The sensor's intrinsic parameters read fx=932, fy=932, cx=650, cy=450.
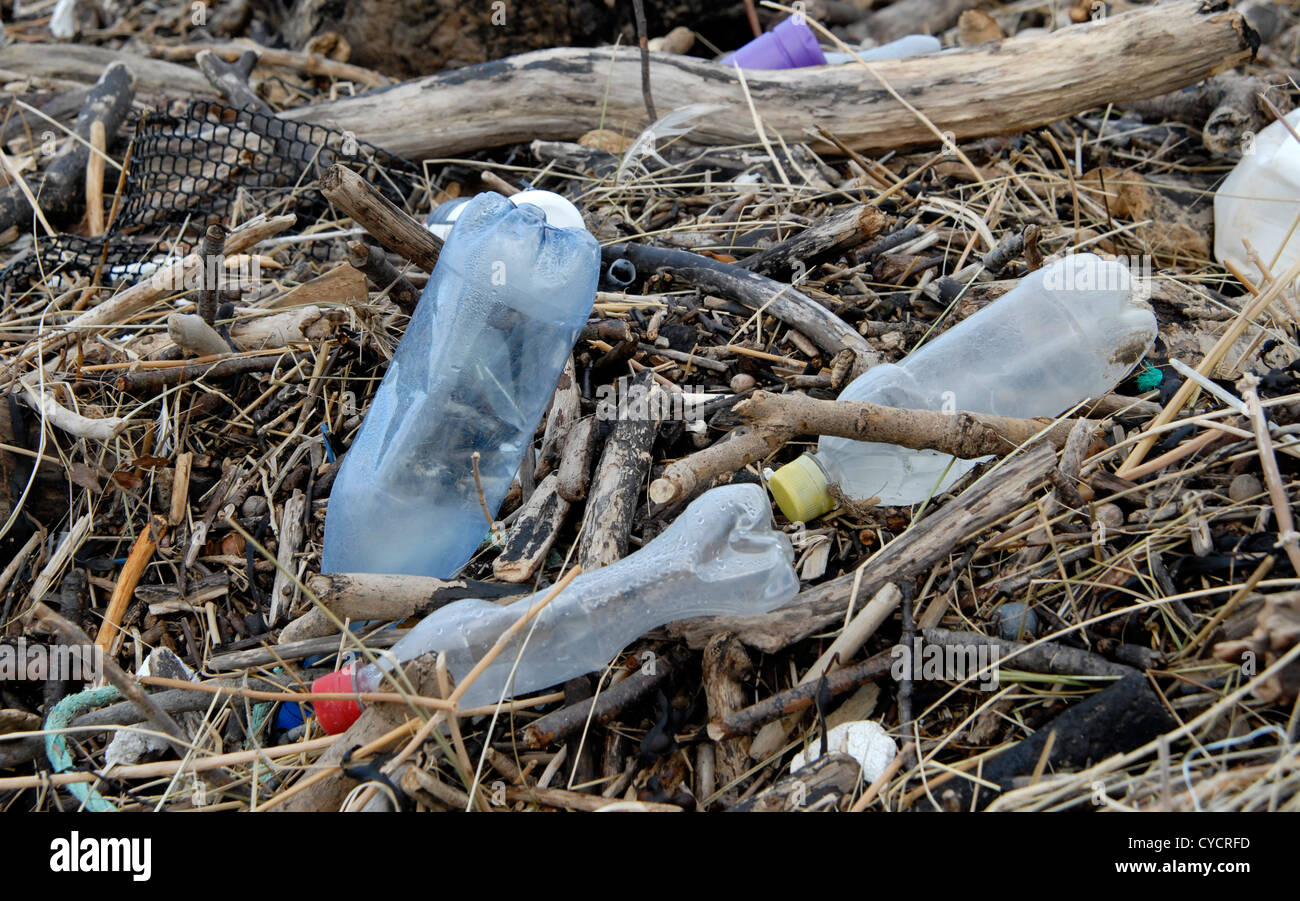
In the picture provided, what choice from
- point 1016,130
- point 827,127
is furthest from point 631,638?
point 1016,130

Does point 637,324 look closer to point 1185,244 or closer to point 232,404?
point 232,404

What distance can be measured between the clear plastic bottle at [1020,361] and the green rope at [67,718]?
188cm

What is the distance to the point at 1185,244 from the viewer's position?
3354 mm

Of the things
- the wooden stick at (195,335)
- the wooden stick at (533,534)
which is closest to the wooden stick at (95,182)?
the wooden stick at (195,335)

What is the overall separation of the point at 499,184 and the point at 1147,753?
3.00m

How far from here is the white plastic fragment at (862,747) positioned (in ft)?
6.15

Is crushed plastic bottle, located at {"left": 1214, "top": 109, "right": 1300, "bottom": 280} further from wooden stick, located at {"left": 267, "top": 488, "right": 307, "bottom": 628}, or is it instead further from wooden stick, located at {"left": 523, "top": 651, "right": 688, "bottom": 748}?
wooden stick, located at {"left": 267, "top": 488, "right": 307, "bottom": 628}

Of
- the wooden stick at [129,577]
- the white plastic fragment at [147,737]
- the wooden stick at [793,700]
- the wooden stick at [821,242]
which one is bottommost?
the white plastic fragment at [147,737]

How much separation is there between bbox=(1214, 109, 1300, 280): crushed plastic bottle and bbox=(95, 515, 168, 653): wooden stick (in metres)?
3.51

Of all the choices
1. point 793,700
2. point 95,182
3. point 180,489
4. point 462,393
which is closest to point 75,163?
point 95,182

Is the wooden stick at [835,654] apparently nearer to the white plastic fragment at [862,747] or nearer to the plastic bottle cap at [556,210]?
the white plastic fragment at [862,747]

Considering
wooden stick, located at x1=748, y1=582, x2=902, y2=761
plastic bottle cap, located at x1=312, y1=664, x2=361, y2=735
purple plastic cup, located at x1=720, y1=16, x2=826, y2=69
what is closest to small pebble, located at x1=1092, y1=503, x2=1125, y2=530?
wooden stick, located at x1=748, y1=582, x2=902, y2=761

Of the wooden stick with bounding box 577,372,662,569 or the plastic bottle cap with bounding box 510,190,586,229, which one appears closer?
the wooden stick with bounding box 577,372,662,569

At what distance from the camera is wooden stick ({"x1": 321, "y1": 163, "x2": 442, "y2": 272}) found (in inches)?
92.5
